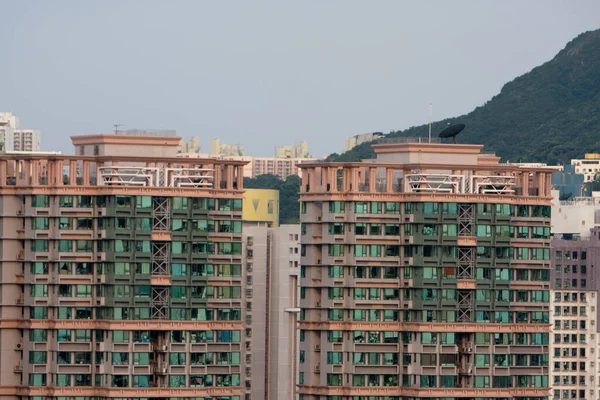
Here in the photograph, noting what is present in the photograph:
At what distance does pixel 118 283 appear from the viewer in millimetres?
167125

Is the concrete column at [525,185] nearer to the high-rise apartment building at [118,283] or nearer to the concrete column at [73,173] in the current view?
the high-rise apartment building at [118,283]

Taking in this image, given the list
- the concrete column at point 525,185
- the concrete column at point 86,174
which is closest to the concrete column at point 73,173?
the concrete column at point 86,174

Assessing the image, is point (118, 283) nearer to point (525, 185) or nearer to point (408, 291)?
point (408, 291)

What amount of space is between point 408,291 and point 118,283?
24.3 m

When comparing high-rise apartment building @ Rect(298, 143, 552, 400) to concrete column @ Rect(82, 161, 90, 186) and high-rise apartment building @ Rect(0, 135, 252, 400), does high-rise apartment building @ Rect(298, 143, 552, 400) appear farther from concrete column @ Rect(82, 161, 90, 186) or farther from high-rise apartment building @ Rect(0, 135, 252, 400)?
concrete column @ Rect(82, 161, 90, 186)

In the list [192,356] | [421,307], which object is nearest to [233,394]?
[192,356]

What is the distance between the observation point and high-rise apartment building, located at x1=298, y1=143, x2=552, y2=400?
170625mm

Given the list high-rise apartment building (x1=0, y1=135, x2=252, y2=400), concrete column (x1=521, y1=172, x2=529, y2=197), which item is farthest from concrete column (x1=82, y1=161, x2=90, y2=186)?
concrete column (x1=521, y1=172, x2=529, y2=197)

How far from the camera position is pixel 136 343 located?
547ft

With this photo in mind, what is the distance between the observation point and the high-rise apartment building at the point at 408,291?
171 metres

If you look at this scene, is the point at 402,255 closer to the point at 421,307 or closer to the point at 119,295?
the point at 421,307

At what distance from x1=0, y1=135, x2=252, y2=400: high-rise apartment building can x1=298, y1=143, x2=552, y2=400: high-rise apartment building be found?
24.3ft

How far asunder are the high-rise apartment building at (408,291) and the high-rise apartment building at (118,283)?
24.3 ft

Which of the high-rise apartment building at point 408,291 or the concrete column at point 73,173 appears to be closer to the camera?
the concrete column at point 73,173
